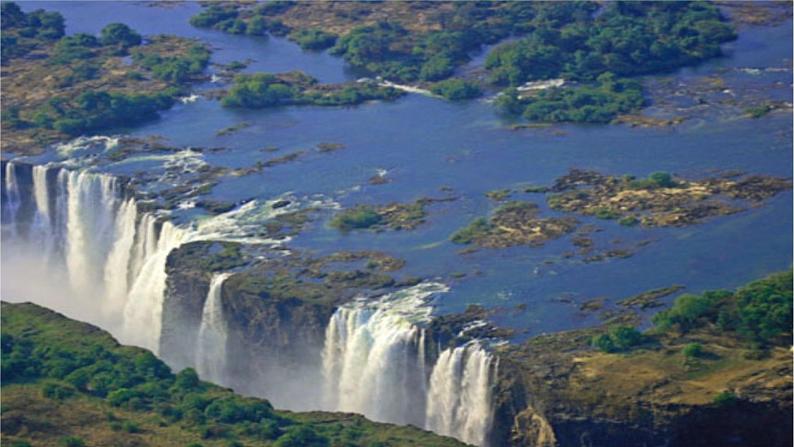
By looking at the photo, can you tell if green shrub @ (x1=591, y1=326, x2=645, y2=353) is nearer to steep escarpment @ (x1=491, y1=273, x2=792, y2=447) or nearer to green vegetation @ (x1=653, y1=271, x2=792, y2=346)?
steep escarpment @ (x1=491, y1=273, x2=792, y2=447)

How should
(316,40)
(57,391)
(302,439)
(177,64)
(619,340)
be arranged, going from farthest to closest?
(316,40), (177,64), (57,391), (619,340), (302,439)

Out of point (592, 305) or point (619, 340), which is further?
point (592, 305)

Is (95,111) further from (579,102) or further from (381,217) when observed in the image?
(579,102)

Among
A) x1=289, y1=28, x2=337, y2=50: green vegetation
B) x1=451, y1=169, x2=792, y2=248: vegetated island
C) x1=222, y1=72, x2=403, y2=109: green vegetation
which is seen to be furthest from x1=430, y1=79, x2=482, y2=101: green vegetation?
x1=451, y1=169, x2=792, y2=248: vegetated island

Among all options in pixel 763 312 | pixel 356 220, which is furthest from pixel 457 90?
pixel 763 312

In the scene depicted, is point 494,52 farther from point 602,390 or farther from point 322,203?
point 602,390

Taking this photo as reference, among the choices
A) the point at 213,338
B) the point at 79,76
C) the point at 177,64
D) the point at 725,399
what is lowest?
the point at 213,338

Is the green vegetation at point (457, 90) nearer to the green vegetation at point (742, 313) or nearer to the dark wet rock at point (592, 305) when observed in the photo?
the dark wet rock at point (592, 305)

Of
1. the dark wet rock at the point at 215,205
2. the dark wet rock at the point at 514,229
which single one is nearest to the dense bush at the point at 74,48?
the dark wet rock at the point at 215,205
